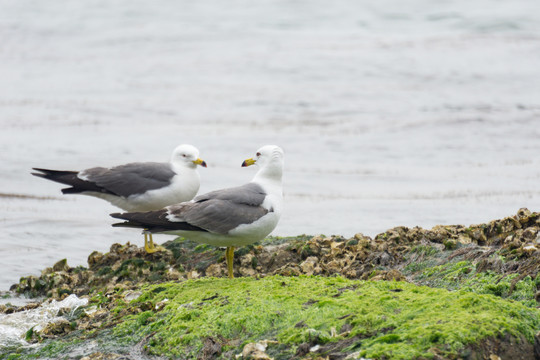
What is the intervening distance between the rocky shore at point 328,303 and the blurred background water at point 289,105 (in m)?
2.63

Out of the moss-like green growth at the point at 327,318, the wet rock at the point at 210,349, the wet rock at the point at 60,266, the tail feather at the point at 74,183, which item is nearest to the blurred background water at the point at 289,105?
the wet rock at the point at 60,266

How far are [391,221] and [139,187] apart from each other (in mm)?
3577

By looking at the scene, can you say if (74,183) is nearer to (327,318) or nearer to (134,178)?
(134,178)

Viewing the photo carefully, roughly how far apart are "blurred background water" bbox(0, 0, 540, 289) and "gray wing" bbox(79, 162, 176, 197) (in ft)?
3.44

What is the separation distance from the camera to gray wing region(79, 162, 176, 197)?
8.22m

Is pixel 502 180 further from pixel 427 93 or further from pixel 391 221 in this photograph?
pixel 427 93

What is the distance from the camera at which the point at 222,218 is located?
621 cm

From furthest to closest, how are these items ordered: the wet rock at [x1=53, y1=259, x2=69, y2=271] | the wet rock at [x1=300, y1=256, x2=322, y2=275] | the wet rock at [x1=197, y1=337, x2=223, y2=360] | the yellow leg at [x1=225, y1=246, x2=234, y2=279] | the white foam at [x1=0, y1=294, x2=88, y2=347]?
the wet rock at [x1=53, y1=259, x2=69, y2=271]
the yellow leg at [x1=225, y1=246, x2=234, y2=279]
the wet rock at [x1=300, y1=256, x2=322, y2=275]
the white foam at [x1=0, y1=294, x2=88, y2=347]
the wet rock at [x1=197, y1=337, x2=223, y2=360]

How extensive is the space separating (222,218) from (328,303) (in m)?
1.75

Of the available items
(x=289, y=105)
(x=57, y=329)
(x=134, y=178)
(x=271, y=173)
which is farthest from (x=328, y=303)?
(x=289, y=105)

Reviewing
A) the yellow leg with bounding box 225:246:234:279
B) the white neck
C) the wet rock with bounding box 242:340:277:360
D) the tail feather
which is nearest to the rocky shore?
the wet rock with bounding box 242:340:277:360

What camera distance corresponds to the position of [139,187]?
8211 millimetres

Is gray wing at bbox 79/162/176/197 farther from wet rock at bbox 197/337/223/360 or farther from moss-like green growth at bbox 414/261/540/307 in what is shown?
wet rock at bbox 197/337/223/360

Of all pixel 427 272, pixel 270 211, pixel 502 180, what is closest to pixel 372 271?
pixel 427 272
